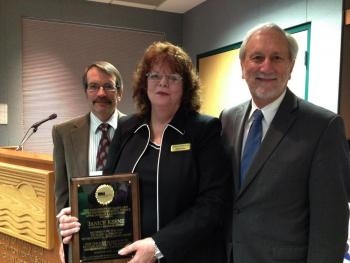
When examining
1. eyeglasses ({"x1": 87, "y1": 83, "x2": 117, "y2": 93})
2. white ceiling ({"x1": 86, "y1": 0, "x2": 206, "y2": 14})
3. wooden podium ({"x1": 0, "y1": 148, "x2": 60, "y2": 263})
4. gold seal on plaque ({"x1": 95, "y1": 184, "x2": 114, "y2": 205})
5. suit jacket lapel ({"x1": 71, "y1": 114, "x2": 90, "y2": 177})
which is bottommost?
wooden podium ({"x1": 0, "y1": 148, "x2": 60, "y2": 263})

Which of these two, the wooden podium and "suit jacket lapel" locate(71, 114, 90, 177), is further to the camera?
the wooden podium

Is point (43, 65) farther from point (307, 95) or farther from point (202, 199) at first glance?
point (202, 199)

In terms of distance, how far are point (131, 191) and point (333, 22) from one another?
2.26 meters

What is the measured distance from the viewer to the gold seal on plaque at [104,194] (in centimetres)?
126

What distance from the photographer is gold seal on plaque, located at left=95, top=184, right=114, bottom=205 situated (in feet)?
4.15

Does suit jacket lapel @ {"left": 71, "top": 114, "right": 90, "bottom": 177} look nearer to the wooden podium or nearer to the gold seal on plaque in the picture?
the wooden podium

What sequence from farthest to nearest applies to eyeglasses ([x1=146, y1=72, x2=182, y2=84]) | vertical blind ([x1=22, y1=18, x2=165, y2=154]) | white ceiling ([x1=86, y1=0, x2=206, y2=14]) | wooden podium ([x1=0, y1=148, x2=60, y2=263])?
white ceiling ([x1=86, y1=0, x2=206, y2=14]) → vertical blind ([x1=22, y1=18, x2=165, y2=154]) → wooden podium ([x1=0, y1=148, x2=60, y2=263]) → eyeglasses ([x1=146, y1=72, x2=182, y2=84])

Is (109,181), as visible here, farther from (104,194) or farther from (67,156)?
(67,156)

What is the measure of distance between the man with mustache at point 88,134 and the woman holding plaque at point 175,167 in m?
0.43

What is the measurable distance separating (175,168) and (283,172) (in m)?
0.38

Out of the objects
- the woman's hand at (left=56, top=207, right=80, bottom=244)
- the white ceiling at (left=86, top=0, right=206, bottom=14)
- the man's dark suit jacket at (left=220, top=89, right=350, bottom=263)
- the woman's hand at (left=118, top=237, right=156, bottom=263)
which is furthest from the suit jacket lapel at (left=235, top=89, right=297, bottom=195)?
the white ceiling at (left=86, top=0, right=206, bottom=14)

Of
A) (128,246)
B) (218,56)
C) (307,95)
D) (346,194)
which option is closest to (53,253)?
(128,246)

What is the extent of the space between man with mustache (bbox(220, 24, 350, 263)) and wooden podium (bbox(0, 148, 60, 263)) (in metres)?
1.19

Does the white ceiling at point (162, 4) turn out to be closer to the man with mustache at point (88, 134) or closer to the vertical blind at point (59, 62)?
the vertical blind at point (59, 62)
